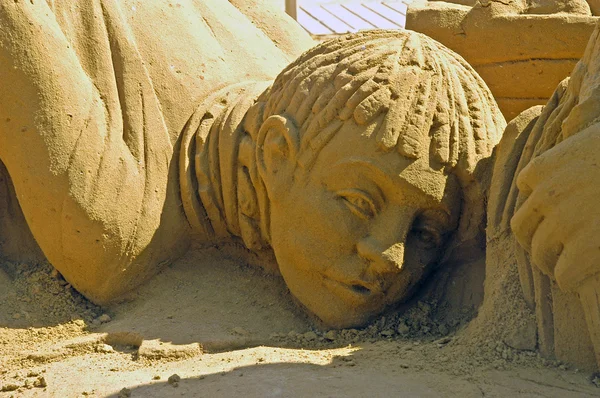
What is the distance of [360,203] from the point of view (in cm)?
333

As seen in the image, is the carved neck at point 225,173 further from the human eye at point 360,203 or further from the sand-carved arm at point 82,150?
the human eye at point 360,203

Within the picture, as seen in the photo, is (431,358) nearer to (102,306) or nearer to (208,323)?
(208,323)

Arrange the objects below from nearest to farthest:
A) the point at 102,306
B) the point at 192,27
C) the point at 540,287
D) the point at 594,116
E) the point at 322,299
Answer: the point at 594,116 < the point at 540,287 < the point at 322,299 < the point at 102,306 < the point at 192,27

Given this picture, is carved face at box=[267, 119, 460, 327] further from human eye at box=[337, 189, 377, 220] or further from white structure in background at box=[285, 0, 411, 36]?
white structure in background at box=[285, 0, 411, 36]

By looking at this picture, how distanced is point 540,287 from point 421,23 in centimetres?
208

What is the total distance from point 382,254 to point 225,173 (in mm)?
817

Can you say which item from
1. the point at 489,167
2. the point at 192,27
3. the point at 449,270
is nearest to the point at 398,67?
the point at 489,167

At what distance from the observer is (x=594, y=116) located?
8.69ft

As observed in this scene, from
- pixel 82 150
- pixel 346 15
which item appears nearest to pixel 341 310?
pixel 82 150

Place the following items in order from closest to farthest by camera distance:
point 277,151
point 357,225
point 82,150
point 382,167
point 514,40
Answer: point 382,167
point 357,225
point 277,151
point 82,150
point 514,40

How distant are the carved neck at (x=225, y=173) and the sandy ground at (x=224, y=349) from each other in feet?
0.62

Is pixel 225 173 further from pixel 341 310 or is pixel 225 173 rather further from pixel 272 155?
pixel 341 310

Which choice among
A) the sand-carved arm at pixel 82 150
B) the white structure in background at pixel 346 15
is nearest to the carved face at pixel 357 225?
the sand-carved arm at pixel 82 150

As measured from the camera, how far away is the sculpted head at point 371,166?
3260 mm
